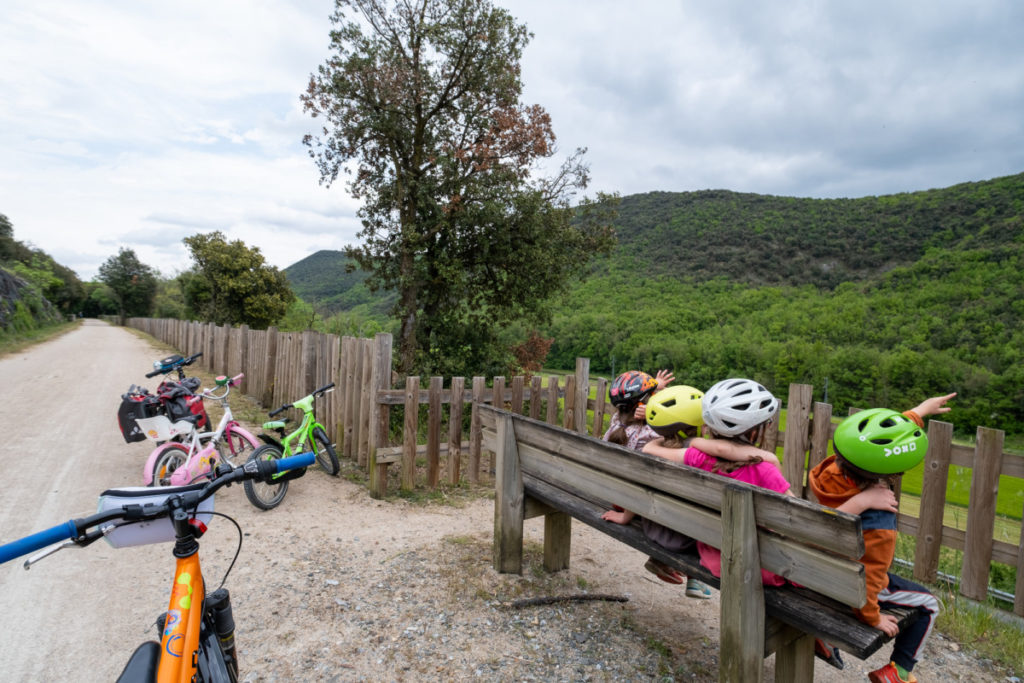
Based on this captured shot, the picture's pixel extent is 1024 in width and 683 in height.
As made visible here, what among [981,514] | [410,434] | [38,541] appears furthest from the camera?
[410,434]

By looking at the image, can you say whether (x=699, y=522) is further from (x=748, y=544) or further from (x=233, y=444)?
(x=233, y=444)

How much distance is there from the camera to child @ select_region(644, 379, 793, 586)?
270 centimetres

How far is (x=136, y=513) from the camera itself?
5.35 feet

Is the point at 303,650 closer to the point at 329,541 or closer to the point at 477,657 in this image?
the point at 477,657

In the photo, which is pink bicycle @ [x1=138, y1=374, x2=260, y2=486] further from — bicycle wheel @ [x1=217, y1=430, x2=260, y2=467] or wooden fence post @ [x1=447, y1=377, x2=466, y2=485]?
wooden fence post @ [x1=447, y1=377, x2=466, y2=485]

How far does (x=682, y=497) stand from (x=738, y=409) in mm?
537

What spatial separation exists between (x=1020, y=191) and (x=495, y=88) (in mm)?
59057

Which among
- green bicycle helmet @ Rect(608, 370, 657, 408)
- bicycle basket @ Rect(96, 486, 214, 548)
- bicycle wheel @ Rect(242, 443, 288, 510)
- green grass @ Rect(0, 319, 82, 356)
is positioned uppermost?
green bicycle helmet @ Rect(608, 370, 657, 408)

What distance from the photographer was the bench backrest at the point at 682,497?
2.02m

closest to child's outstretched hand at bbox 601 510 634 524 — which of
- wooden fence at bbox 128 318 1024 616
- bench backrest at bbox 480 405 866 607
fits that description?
bench backrest at bbox 480 405 866 607

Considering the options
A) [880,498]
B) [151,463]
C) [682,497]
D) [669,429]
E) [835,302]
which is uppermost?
[835,302]

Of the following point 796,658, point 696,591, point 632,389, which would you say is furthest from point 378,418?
point 796,658

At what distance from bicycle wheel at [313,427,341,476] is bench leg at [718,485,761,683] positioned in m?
5.07

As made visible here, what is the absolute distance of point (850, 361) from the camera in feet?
133
